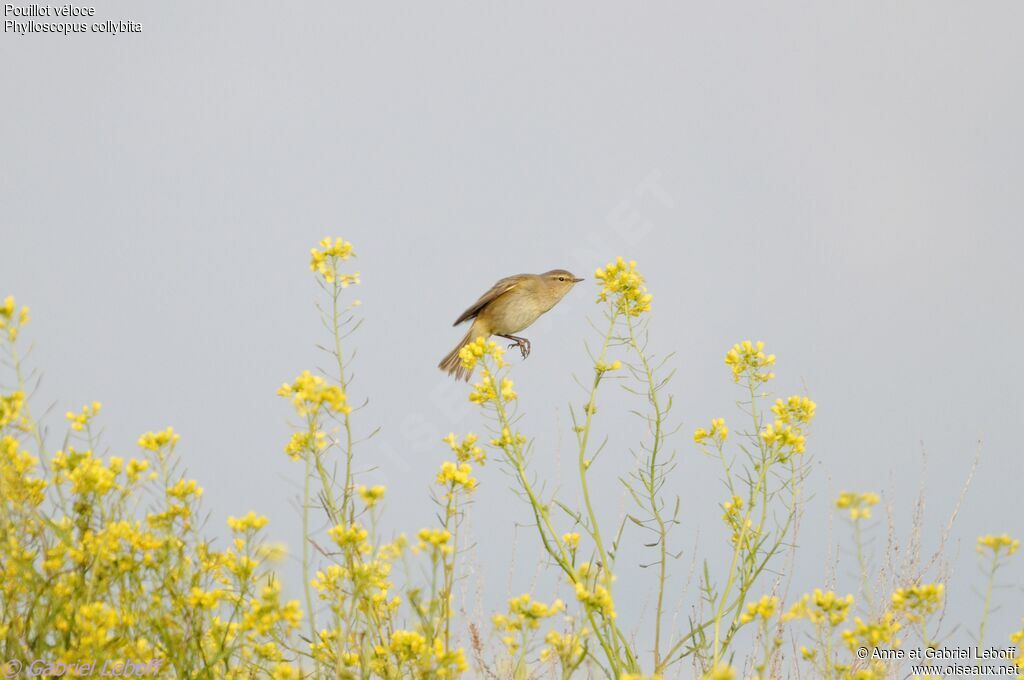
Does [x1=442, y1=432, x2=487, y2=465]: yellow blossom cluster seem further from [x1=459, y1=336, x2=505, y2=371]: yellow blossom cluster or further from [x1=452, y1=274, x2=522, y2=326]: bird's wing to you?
[x1=452, y1=274, x2=522, y2=326]: bird's wing

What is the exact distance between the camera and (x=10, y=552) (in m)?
3.06

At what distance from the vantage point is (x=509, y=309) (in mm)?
6914

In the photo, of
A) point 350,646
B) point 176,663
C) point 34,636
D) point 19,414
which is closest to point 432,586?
point 350,646

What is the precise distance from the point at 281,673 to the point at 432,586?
60 centimetres

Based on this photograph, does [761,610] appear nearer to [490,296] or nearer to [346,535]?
[346,535]

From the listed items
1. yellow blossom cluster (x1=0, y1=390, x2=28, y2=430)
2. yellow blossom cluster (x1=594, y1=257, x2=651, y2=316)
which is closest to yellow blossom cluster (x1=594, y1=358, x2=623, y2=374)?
yellow blossom cluster (x1=594, y1=257, x2=651, y2=316)

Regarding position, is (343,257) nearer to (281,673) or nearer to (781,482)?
(281,673)

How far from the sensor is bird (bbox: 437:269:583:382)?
692 centimetres

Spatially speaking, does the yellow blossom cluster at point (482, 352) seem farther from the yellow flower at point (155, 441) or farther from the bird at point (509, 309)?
the bird at point (509, 309)

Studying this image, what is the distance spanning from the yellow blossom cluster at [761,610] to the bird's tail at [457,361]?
12.6ft

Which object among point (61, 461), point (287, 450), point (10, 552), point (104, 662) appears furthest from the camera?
point (287, 450)

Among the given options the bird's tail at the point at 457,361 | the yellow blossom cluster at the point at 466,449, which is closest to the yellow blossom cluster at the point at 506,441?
the yellow blossom cluster at the point at 466,449

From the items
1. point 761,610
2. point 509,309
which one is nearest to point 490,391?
point 761,610

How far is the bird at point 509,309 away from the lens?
6918 millimetres
